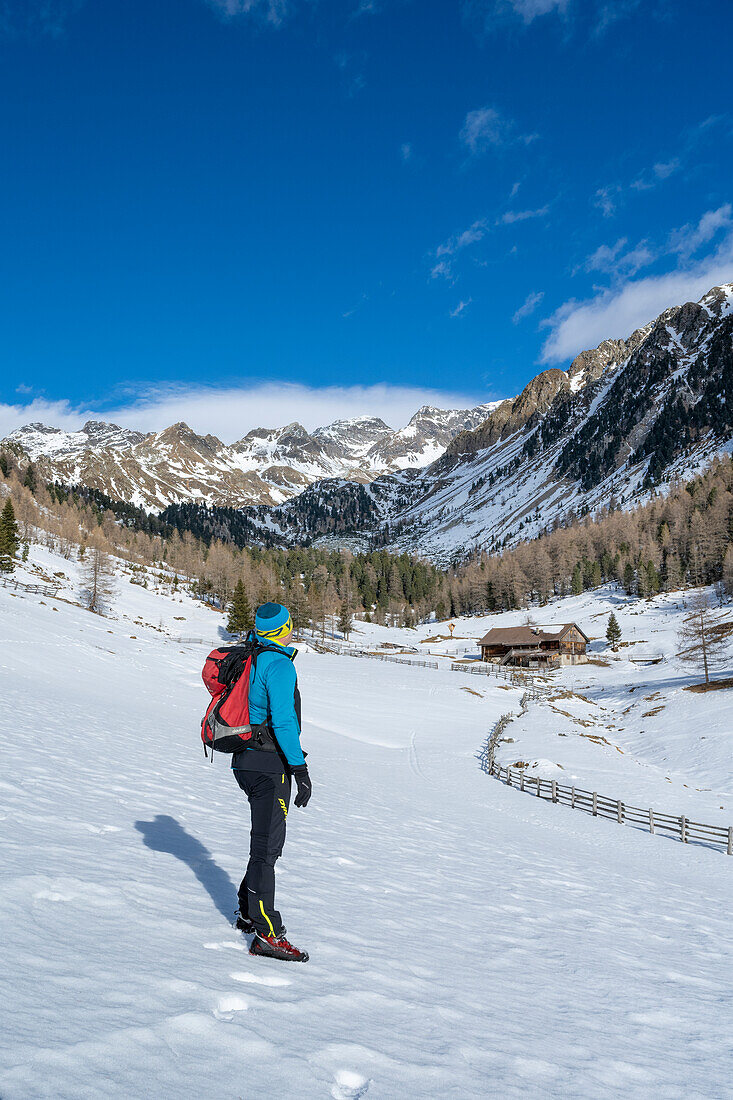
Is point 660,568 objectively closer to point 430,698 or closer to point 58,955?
point 430,698

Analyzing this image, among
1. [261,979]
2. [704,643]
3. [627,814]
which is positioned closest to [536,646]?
[704,643]

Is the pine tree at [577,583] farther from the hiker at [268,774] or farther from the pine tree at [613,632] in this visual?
the hiker at [268,774]

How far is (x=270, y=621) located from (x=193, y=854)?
4296mm

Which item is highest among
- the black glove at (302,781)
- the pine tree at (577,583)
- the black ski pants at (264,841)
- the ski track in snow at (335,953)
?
the pine tree at (577,583)

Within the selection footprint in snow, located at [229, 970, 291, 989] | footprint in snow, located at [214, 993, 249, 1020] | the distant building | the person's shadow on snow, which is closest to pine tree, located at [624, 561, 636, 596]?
the distant building

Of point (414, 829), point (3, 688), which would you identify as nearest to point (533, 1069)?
point (414, 829)

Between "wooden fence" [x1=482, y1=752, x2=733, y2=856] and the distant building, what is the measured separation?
2952 inches

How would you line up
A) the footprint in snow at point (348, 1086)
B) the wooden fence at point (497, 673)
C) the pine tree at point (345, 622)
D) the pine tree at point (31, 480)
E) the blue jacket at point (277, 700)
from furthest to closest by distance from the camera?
the pine tree at point (31, 480), the pine tree at point (345, 622), the wooden fence at point (497, 673), the blue jacket at point (277, 700), the footprint in snow at point (348, 1086)

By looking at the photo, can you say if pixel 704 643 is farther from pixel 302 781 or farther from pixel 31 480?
pixel 31 480

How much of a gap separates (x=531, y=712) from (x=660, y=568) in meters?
96.0

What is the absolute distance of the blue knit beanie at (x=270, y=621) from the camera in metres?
5.50

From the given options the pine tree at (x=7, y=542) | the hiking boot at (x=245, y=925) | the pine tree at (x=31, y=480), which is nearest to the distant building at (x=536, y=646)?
the pine tree at (x=7, y=542)

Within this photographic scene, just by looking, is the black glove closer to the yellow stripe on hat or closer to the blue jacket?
the blue jacket

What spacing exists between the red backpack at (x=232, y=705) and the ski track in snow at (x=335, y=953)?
1673 millimetres
